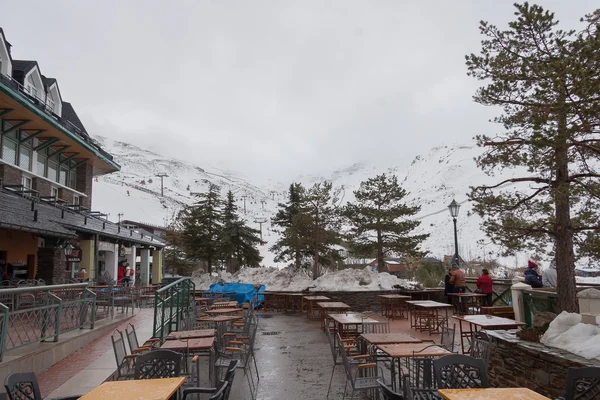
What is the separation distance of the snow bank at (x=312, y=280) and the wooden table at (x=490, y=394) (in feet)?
50.2

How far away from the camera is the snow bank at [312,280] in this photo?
776 inches

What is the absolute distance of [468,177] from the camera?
123375 millimetres

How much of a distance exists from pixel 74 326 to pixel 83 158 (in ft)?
56.8

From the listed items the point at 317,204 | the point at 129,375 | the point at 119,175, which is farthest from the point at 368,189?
the point at 119,175

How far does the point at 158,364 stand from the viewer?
475 centimetres

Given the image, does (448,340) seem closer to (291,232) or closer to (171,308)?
(171,308)

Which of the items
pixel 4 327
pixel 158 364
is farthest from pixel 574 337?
pixel 4 327

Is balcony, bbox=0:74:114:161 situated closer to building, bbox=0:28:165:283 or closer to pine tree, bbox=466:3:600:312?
building, bbox=0:28:165:283

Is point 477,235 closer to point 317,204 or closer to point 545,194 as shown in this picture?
point 317,204

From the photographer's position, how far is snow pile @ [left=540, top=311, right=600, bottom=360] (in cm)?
525

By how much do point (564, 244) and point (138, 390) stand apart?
7076 mm

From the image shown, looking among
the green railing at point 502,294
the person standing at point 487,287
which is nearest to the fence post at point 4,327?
the person standing at point 487,287

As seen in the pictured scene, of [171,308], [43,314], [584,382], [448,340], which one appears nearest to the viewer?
[584,382]

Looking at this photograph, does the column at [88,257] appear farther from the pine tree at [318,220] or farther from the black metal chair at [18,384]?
the black metal chair at [18,384]
